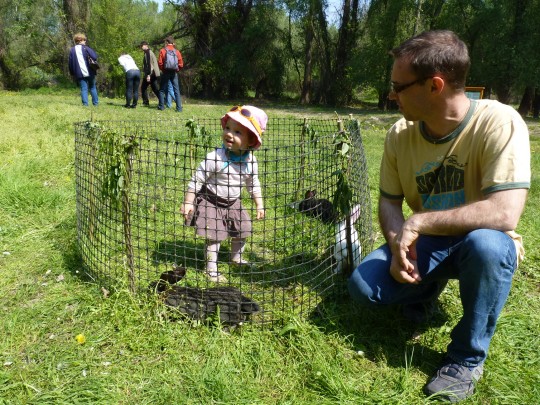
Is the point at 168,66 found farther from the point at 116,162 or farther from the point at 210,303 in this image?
the point at 210,303

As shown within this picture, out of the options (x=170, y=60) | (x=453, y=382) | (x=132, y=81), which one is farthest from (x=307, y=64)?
(x=453, y=382)

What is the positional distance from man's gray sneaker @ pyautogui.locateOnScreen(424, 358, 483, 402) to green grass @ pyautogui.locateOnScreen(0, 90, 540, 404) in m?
0.06

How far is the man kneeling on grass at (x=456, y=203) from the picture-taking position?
200 centimetres

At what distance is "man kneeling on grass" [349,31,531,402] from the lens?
6.55ft

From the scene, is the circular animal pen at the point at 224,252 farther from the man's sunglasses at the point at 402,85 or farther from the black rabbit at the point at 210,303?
the man's sunglasses at the point at 402,85

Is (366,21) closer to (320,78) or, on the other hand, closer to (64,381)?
(320,78)

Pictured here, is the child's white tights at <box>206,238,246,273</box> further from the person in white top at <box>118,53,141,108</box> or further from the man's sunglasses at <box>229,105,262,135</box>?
the person in white top at <box>118,53,141,108</box>

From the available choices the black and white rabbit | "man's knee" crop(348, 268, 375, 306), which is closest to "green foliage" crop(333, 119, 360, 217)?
the black and white rabbit

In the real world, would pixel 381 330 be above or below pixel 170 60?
below

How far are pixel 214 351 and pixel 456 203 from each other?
149 centimetres

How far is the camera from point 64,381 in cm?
209

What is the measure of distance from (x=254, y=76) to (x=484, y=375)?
22.5 m

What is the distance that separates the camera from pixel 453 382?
2084 mm

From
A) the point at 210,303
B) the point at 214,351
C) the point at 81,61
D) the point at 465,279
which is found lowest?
the point at 214,351
